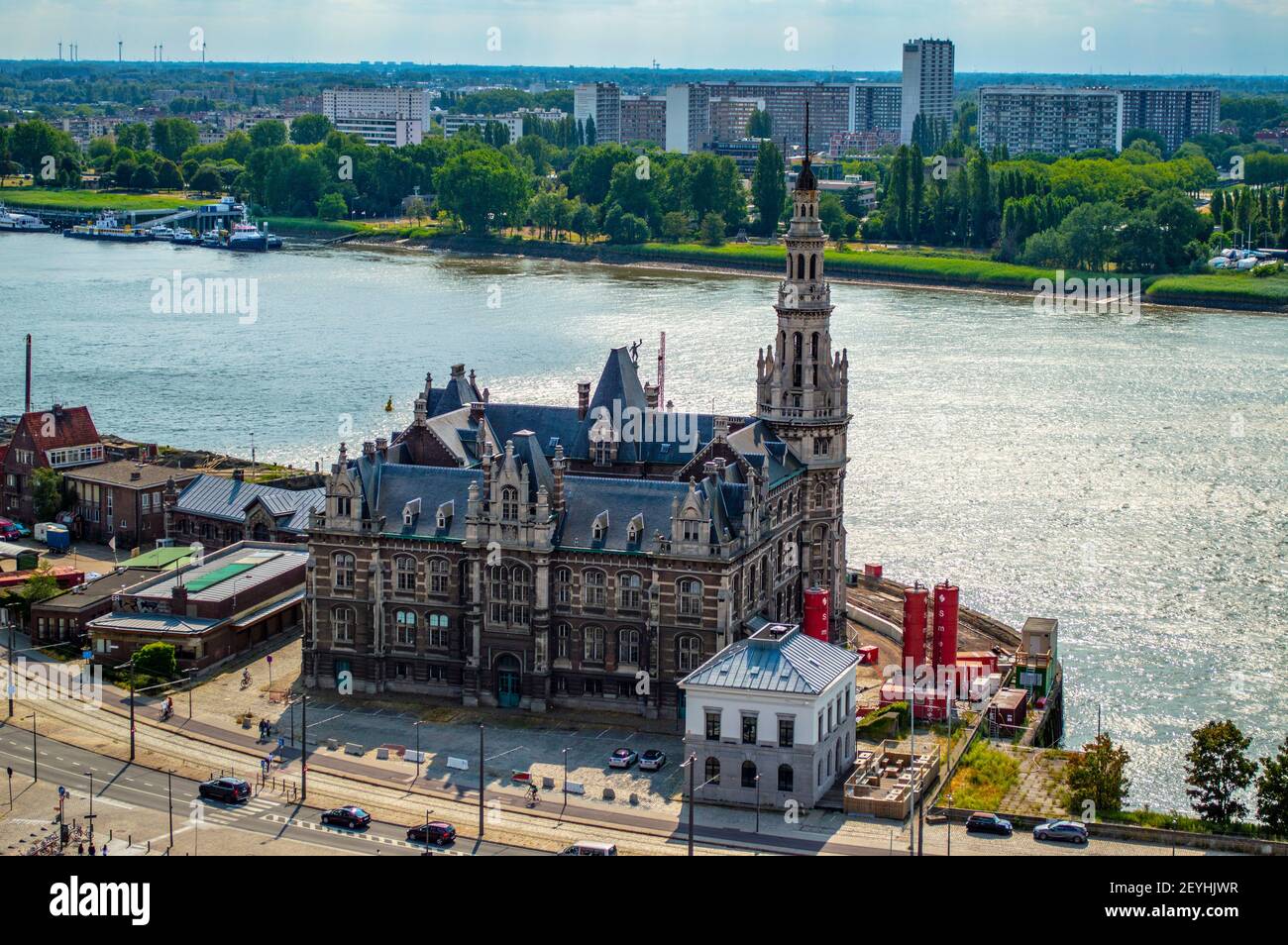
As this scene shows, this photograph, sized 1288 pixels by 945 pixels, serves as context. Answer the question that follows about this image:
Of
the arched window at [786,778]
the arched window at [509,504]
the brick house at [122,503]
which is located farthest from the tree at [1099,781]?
the brick house at [122,503]

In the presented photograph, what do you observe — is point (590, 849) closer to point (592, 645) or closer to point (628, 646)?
point (628, 646)

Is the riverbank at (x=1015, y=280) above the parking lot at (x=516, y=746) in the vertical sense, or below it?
above

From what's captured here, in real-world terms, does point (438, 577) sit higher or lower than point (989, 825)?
higher

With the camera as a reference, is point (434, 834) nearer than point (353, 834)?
Yes

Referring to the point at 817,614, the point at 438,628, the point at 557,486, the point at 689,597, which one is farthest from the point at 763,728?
the point at 438,628

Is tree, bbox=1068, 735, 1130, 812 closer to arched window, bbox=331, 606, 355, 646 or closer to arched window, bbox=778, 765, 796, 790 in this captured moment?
arched window, bbox=778, 765, 796, 790

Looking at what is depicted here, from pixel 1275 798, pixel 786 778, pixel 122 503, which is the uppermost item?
pixel 122 503

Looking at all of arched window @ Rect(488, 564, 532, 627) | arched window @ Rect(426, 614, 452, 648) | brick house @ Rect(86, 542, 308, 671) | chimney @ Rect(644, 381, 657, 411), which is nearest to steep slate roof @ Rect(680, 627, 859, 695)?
arched window @ Rect(488, 564, 532, 627)

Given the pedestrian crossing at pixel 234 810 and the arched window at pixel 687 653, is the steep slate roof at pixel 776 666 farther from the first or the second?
the pedestrian crossing at pixel 234 810
